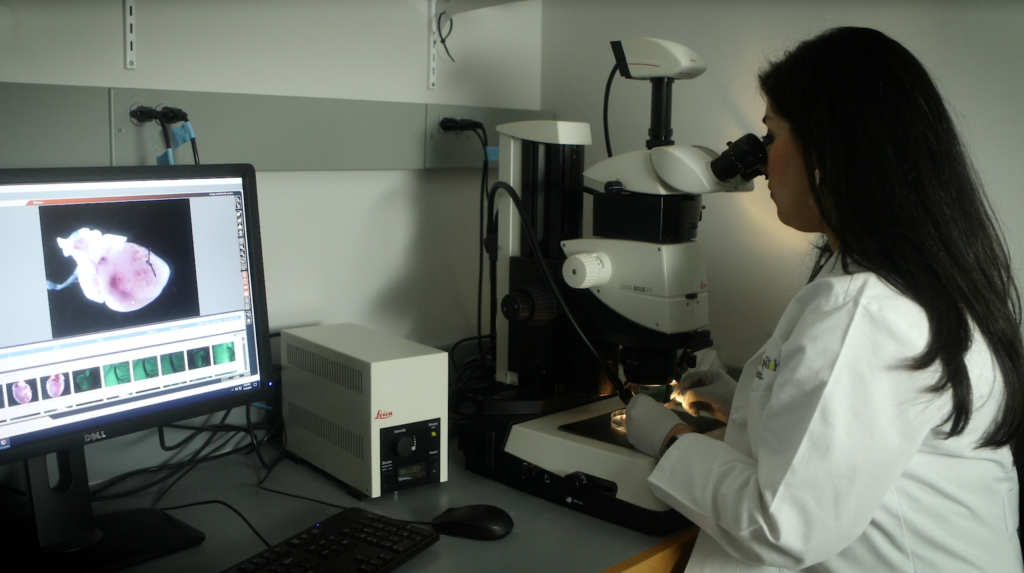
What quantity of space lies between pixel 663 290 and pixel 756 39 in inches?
25.8

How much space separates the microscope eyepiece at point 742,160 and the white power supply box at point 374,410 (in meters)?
0.49

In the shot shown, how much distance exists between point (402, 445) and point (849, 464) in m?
0.62

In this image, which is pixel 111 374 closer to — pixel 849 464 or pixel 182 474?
pixel 182 474

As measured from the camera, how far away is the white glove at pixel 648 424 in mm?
1125

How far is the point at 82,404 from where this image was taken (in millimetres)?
1019

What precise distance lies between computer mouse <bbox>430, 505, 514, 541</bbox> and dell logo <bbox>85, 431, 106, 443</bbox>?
44cm

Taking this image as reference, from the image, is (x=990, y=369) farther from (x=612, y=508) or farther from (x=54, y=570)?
(x=54, y=570)

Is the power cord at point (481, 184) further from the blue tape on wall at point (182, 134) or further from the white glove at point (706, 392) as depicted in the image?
the blue tape on wall at point (182, 134)

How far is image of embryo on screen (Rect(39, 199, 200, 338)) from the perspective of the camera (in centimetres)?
99

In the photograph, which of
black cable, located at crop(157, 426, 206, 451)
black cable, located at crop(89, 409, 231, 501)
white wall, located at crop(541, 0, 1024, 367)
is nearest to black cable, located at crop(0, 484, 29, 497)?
black cable, located at crop(89, 409, 231, 501)

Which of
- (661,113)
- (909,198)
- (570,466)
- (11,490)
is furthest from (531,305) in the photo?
(11,490)

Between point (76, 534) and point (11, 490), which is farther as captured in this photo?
point (11, 490)

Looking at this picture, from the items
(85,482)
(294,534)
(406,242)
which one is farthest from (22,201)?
(406,242)

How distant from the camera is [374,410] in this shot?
3.80 feet
